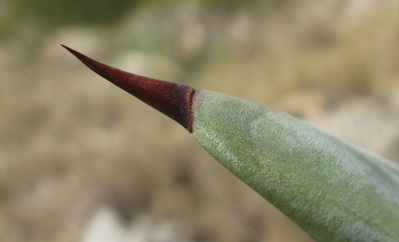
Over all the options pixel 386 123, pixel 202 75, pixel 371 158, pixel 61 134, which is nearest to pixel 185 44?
pixel 202 75

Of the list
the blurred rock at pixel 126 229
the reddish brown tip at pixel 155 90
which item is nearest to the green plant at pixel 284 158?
the reddish brown tip at pixel 155 90

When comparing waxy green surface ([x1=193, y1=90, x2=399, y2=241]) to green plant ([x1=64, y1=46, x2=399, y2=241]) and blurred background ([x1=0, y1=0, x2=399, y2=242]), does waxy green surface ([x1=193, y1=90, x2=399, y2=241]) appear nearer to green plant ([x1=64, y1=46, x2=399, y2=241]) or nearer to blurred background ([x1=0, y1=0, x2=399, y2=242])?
green plant ([x1=64, y1=46, x2=399, y2=241])

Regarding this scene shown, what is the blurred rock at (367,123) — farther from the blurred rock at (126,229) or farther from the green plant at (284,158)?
the green plant at (284,158)

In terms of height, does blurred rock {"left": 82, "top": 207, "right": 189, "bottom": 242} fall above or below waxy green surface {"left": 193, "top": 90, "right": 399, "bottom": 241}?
above

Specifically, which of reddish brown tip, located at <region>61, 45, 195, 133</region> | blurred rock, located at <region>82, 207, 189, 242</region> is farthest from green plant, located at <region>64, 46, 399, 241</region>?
blurred rock, located at <region>82, 207, 189, 242</region>


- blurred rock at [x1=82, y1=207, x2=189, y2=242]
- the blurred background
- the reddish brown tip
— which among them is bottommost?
the reddish brown tip

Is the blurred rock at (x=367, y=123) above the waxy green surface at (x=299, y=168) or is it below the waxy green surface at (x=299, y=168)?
above
